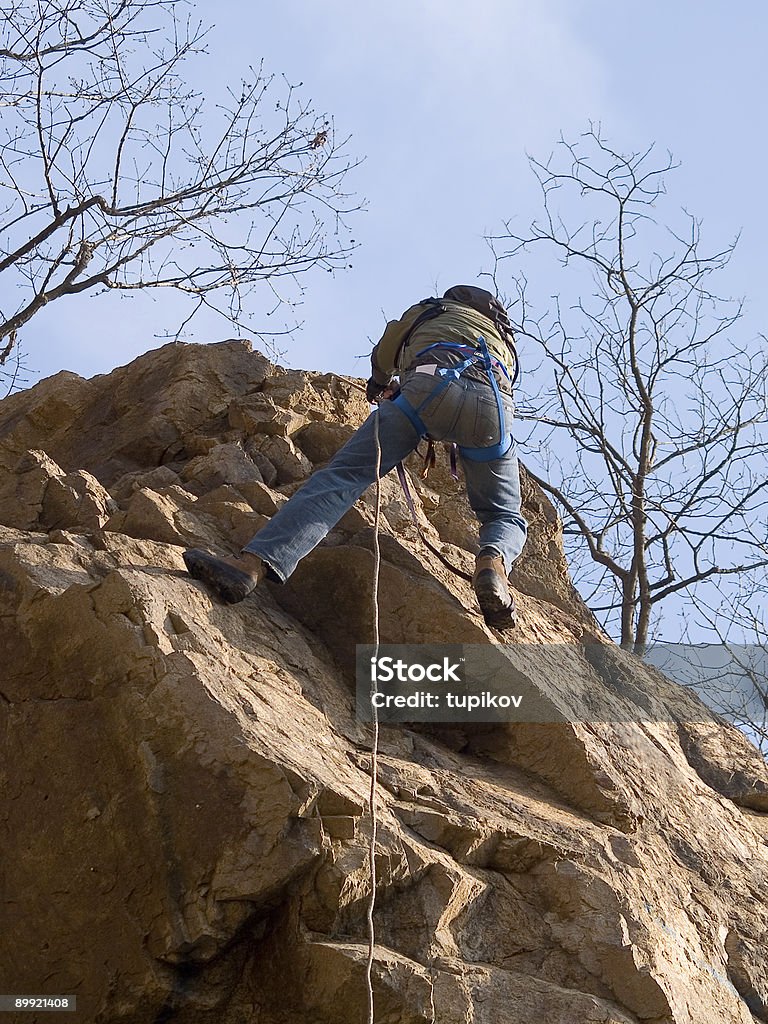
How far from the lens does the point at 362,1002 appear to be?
12.2ft

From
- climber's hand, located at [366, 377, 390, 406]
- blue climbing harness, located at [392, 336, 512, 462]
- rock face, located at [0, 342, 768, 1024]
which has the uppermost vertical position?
climber's hand, located at [366, 377, 390, 406]

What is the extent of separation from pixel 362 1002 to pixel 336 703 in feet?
4.82

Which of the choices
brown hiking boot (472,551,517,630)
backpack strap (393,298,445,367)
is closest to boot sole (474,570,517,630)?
brown hiking boot (472,551,517,630)

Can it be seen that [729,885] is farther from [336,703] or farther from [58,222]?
[58,222]

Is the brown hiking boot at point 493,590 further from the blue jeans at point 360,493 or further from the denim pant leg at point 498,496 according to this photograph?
the denim pant leg at point 498,496

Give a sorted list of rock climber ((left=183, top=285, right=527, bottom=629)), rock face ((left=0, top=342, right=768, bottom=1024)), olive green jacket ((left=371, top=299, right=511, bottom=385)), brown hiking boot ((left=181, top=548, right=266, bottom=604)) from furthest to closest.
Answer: olive green jacket ((left=371, top=299, right=511, bottom=385))
rock climber ((left=183, top=285, right=527, bottom=629))
brown hiking boot ((left=181, top=548, right=266, bottom=604))
rock face ((left=0, top=342, right=768, bottom=1024))

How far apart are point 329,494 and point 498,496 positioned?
2.82ft

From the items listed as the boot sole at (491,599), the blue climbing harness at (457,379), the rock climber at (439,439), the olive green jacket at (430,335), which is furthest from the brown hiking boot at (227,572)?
the olive green jacket at (430,335)

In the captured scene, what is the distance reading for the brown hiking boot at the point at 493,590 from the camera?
5102mm

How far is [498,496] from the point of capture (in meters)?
5.59

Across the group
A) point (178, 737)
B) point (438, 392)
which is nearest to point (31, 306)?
point (438, 392)

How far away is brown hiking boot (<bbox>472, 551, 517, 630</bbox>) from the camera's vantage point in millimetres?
5102

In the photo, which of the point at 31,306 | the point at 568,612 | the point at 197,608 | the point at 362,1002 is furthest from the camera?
the point at 31,306

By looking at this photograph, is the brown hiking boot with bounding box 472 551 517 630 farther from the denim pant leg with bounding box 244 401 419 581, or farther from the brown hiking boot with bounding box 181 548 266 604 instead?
the brown hiking boot with bounding box 181 548 266 604
